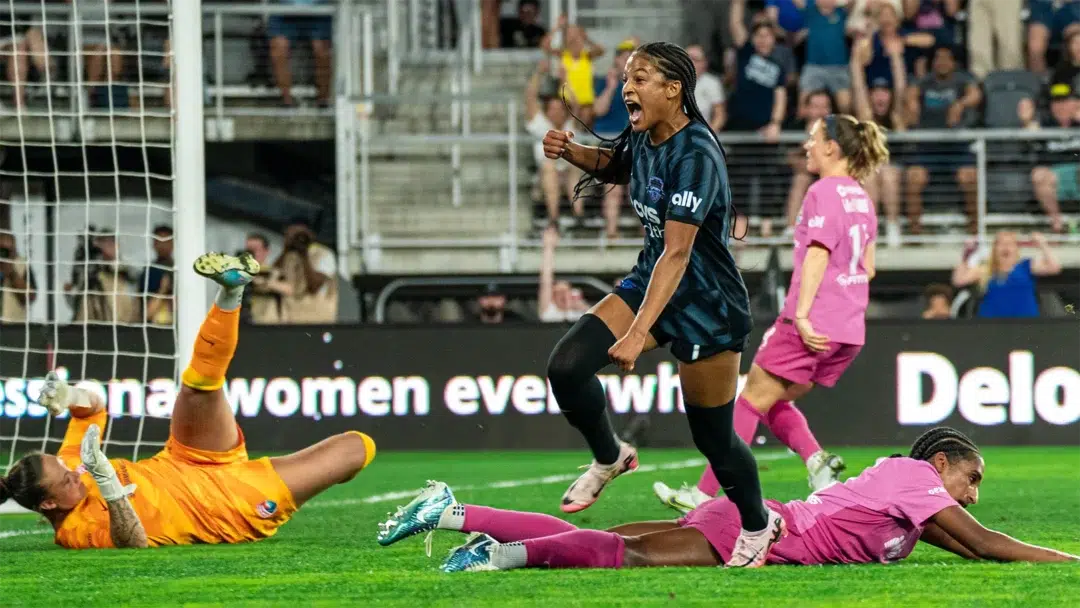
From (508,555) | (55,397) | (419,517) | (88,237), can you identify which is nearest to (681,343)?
(508,555)

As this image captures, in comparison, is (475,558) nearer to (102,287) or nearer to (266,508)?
(266,508)

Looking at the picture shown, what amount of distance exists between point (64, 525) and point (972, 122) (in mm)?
11658

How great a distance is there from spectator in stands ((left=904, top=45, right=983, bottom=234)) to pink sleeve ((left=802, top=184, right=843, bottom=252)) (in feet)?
26.8

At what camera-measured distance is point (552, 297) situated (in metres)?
14.8

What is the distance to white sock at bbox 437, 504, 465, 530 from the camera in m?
5.62

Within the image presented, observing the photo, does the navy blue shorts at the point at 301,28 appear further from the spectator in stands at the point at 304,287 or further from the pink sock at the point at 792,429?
the pink sock at the point at 792,429

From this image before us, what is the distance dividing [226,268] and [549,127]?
10074 mm

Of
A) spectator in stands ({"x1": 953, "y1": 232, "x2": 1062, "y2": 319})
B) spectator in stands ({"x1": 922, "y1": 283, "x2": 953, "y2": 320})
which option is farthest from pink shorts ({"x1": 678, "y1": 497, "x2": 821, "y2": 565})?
spectator in stands ({"x1": 922, "y1": 283, "x2": 953, "y2": 320})

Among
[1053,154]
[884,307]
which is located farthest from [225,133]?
[1053,154]

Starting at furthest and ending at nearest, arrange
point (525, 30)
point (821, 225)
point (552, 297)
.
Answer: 1. point (525, 30)
2. point (552, 297)
3. point (821, 225)

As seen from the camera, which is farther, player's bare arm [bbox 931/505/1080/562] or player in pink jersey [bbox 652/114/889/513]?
player in pink jersey [bbox 652/114/889/513]

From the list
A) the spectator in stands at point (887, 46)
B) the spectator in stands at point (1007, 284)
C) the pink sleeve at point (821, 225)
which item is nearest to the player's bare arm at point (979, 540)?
the pink sleeve at point (821, 225)

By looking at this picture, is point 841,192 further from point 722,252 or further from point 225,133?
point 225,133

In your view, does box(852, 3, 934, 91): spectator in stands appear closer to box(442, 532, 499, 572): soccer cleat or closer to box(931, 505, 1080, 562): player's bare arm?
box(931, 505, 1080, 562): player's bare arm
